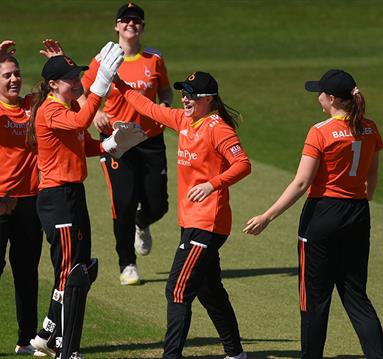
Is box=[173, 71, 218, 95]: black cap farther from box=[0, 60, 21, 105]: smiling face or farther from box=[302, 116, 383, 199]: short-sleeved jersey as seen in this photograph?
box=[0, 60, 21, 105]: smiling face

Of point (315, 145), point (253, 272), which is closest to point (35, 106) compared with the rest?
point (315, 145)

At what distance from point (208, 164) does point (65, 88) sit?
4.24ft

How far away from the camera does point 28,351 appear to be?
385 inches

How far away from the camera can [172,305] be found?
8.91 metres

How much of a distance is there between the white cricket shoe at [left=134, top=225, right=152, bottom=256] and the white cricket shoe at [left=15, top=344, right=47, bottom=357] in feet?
10.8

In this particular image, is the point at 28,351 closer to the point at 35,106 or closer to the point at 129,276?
the point at 35,106

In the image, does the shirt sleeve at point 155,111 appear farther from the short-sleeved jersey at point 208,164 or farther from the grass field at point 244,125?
the grass field at point 244,125

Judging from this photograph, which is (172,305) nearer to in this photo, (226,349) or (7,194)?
(226,349)

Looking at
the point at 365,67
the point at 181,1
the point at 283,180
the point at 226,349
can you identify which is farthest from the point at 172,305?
the point at 181,1

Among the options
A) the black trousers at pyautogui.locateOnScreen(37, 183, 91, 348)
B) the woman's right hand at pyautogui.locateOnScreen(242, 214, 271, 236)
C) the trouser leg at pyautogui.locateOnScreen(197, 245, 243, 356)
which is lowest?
the trouser leg at pyautogui.locateOnScreen(197, 245, 243, 356)

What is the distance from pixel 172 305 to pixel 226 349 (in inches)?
31.7

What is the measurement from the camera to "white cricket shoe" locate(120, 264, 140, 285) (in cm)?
1206

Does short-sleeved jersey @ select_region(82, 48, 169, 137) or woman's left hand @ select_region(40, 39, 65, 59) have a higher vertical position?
woman's left hand @ select_region(40, 39, 65, 59)

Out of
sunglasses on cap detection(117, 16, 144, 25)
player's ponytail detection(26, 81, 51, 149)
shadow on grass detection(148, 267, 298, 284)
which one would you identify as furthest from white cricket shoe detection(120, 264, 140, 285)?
player's ponytail detection(26, 81, 51, 149)
